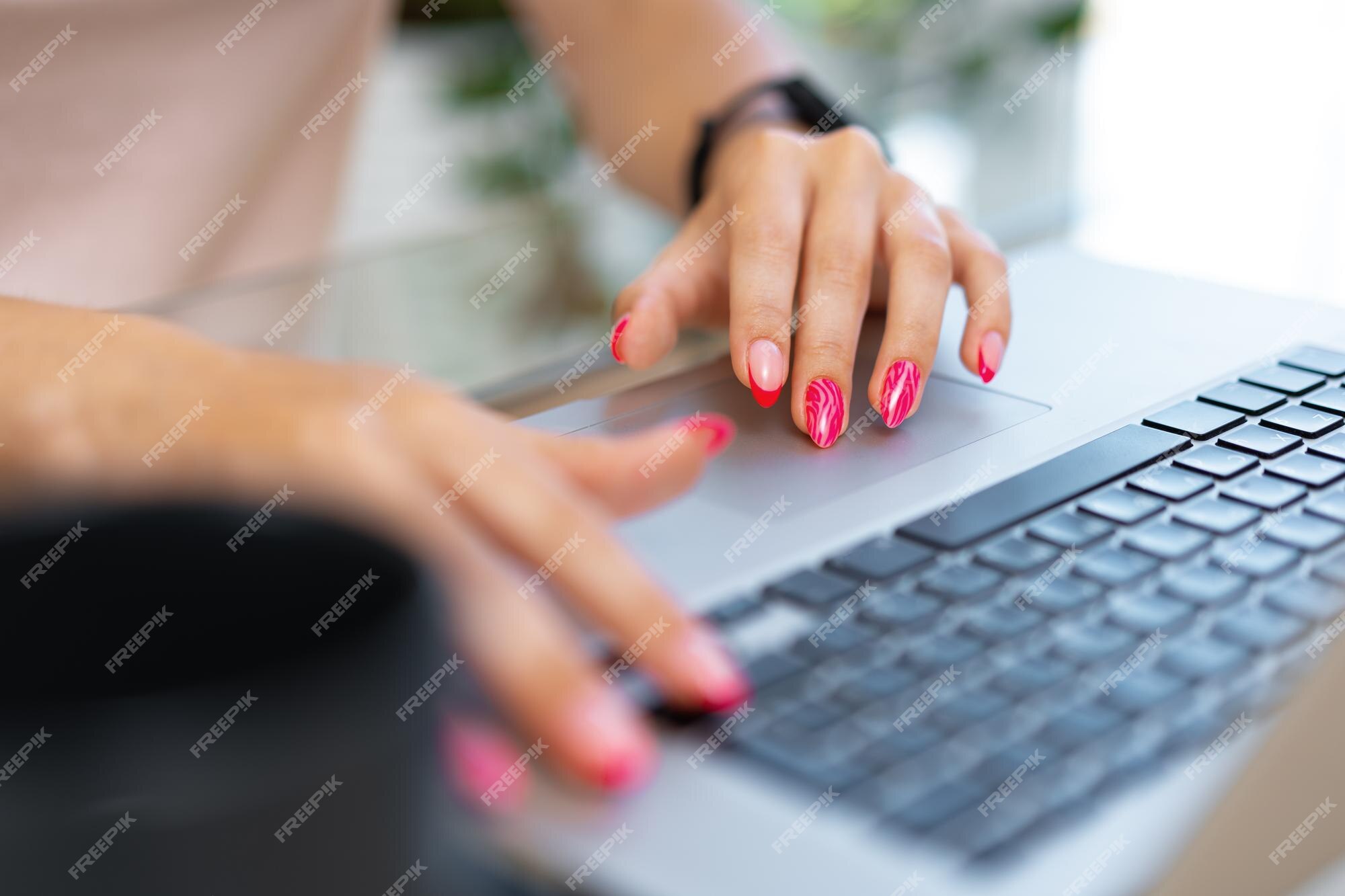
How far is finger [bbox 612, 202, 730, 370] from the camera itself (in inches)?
26.9

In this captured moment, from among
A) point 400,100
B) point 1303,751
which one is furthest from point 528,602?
point 400,100

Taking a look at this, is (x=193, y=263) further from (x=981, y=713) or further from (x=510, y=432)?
(x=981, y=713)

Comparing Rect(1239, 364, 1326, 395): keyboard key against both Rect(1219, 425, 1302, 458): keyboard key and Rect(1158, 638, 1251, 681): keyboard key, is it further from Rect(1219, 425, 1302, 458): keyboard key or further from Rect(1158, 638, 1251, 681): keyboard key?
Rect(1158, 638, 1251, 681): keyboard key

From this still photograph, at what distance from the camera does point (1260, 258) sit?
6.89ft

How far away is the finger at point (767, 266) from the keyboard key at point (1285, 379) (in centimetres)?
22

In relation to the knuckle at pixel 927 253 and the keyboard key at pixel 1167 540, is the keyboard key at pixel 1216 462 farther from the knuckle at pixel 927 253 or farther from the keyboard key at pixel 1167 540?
the knuckle at pixel 927 253

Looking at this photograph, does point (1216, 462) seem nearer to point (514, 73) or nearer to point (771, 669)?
point (771, 669)

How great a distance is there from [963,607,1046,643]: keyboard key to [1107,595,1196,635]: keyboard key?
0.08ft

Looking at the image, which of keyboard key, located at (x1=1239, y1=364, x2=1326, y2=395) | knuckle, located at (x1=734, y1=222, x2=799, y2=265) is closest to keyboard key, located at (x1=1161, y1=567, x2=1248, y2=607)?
keyboard key, located at (x1=1239, y1=364, x2=1326, y2=395)

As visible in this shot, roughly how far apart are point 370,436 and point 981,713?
0.71 ft

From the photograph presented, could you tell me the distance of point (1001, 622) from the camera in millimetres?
375

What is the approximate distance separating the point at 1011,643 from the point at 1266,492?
0.53ft

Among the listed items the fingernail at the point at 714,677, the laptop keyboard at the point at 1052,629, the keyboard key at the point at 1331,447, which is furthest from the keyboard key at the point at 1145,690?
the keyboard key at the point at 1331,447

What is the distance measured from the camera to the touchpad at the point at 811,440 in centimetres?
52
